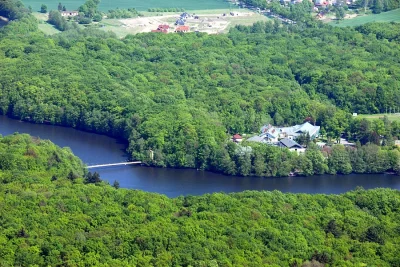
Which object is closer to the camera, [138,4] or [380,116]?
[380,116]

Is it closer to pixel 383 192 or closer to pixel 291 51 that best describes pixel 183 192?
pixel 383 192

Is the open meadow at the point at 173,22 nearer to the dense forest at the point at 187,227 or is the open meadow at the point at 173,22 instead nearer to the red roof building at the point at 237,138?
the red roof building at the point at 237,138

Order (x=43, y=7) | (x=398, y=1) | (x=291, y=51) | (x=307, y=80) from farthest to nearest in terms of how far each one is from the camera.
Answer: (x=398, y=1) < (x=43, y=7) < (x=291, y=51) < (x=307, y=80)

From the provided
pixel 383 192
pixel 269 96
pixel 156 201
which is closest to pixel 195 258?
pixel 156 201

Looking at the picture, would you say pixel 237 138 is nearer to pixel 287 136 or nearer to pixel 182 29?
pixel 287 136

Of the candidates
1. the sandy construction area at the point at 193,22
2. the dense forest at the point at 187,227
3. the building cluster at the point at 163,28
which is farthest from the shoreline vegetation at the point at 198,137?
the building cluster at the point at 163,28

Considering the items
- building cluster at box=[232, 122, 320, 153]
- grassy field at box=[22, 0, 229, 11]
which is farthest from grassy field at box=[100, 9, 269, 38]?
building cluster at box=[232, 122, 320, 153]

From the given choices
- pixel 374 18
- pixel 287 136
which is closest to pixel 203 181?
pixel 287 136
